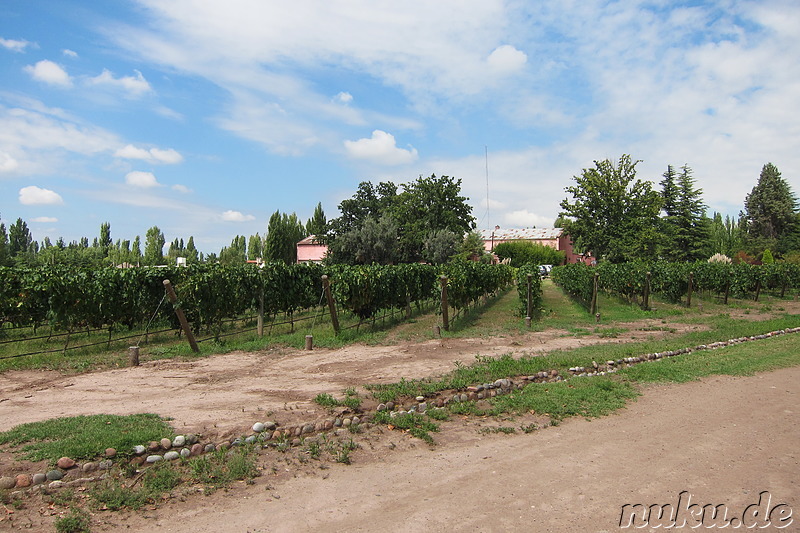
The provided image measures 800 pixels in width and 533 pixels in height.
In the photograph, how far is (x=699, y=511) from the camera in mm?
3906

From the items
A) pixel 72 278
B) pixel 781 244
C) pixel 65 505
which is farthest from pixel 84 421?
pixel 781 244

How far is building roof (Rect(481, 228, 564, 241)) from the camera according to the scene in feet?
243

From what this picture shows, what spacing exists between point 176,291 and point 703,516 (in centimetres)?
1267

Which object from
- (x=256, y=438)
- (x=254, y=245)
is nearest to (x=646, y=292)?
(x=256, y=438)

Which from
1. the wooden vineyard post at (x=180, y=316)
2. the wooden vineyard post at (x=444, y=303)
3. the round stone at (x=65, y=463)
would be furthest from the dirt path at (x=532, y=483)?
the wooden vineyard post at (x=444, y=303)

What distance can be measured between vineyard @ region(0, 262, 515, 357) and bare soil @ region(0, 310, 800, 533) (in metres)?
3.47

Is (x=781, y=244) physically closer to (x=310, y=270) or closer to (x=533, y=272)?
(x=533, y=272)

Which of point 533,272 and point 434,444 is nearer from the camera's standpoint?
point 434,444

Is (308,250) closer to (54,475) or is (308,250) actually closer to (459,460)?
(459,460)

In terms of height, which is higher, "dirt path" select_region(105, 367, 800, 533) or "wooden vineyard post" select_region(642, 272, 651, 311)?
"wooden vineyard post" select_region(642, 272, 651, 311)

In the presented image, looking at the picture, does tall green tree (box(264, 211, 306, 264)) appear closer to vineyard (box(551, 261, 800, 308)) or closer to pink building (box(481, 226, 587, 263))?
pink building (box(481, 226, 587, 263))

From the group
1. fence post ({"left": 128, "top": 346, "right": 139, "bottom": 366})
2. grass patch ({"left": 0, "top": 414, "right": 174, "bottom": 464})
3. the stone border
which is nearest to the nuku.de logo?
the stone border

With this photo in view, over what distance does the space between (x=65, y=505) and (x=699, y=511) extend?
506 centimetres

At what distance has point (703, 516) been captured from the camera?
3.84m
